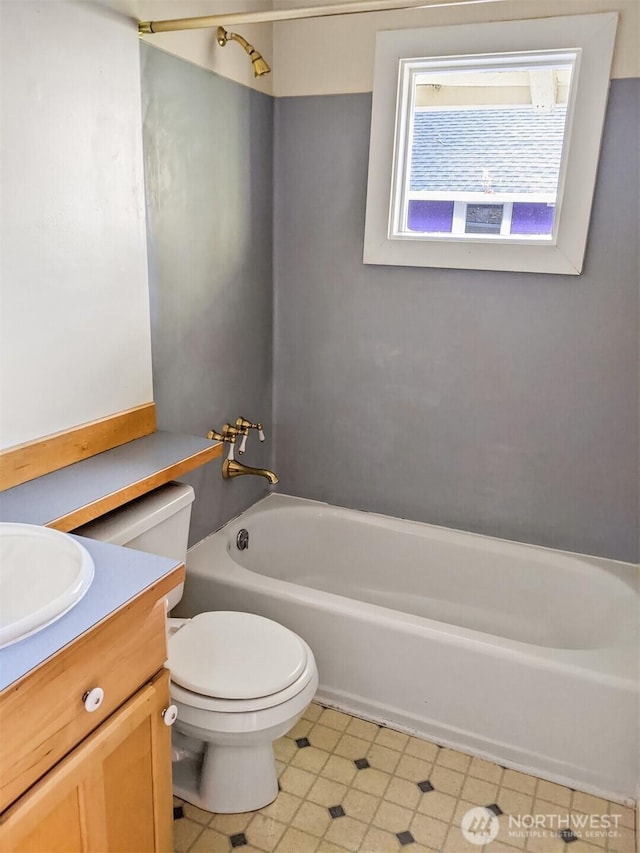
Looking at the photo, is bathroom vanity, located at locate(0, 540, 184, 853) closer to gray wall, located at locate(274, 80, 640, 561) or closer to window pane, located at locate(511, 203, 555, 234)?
gray wall, located at locate(274, 80, 640, 561)

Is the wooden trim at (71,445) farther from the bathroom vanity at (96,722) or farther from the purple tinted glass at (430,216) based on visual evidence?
the purple tinted glass at (430,216)

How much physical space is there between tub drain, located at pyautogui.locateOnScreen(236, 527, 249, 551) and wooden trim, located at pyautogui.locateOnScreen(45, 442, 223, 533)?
64 centimetres

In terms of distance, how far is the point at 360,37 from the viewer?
227 centimetres

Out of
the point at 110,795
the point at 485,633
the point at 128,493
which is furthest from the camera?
the point at 485,633

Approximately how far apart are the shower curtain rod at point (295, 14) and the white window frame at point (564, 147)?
1.57 feet

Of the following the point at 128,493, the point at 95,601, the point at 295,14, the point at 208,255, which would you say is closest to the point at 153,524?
the point at 128,493

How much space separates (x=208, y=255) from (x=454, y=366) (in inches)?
37.9

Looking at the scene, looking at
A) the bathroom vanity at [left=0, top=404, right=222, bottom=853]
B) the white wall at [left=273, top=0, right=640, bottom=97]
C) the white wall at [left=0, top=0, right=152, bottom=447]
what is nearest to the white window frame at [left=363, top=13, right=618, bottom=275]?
the white wall at [left=273, top=0, right=640, bottom=97]

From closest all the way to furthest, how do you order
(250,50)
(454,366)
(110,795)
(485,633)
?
(110,795) → (250,50) → (485,633) → (454,366)

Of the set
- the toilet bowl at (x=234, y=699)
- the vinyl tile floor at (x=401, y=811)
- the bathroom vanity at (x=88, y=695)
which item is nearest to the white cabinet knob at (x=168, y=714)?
the bathroom vanity at (x=88, y=695)

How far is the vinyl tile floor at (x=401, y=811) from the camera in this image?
1655mm

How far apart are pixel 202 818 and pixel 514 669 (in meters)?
0.93

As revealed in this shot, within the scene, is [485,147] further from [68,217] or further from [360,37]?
[68,217]

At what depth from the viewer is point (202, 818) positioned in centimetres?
171
